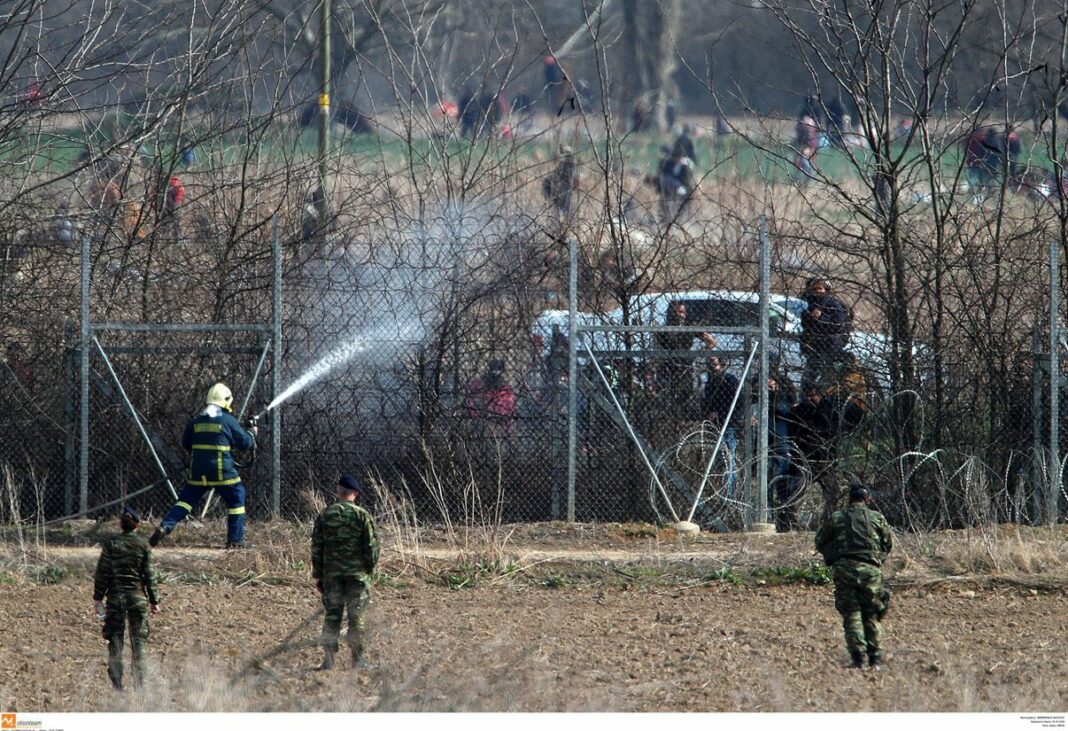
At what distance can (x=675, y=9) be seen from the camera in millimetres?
31984

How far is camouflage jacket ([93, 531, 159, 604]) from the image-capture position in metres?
7.31

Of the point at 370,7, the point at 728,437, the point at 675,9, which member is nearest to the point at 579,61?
the point at 675,9

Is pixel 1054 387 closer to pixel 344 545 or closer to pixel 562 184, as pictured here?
pixel 562 184

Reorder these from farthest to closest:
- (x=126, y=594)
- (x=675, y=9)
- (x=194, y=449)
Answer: (x=675, y=9) < (x=194, y=449) < (x=126, y=594)

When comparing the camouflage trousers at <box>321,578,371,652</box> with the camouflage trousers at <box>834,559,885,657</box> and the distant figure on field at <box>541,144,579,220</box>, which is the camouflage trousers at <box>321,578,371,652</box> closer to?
the camouflage trousers at <box>834,559,885,657</box>

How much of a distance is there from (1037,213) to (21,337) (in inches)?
349

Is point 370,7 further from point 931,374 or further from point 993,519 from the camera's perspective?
point 993,519

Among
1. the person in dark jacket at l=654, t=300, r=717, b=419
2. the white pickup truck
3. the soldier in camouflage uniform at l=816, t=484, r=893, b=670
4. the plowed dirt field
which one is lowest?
the plowed dirt field

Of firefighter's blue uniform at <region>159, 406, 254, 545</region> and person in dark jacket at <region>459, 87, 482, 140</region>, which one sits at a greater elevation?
person in dark jacket at <region>459, 87, 482, 140</region>

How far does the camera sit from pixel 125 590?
24.0 ft

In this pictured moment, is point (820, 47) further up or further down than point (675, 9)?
further down

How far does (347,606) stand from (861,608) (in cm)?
281

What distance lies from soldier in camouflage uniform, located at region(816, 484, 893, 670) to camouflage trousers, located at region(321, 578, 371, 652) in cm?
257

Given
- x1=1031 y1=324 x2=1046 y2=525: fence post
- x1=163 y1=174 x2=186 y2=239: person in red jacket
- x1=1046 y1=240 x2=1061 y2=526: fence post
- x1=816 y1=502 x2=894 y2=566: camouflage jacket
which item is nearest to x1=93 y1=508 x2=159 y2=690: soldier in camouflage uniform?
x1=816 y1=502 x2=894 y2=566: camouflage jacket
